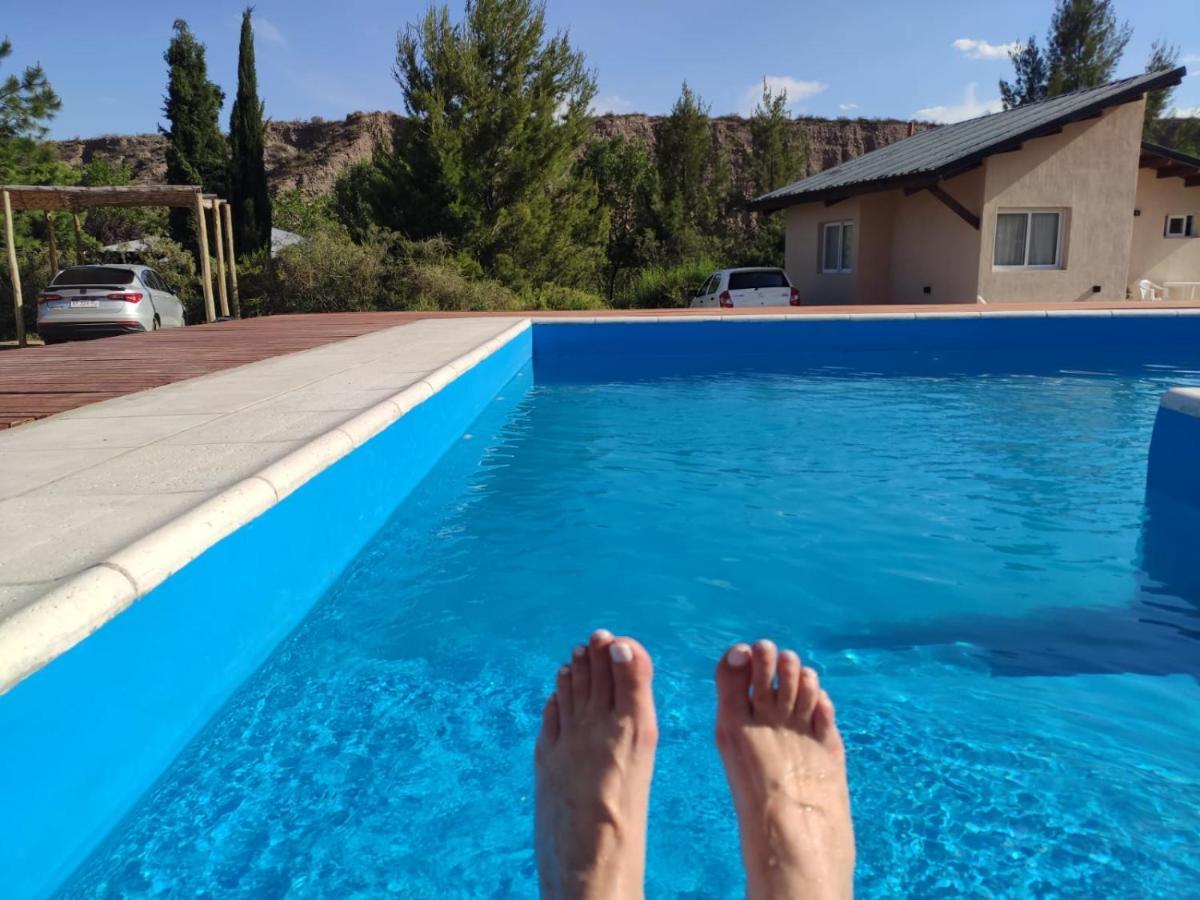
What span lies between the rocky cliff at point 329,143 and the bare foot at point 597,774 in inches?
1417

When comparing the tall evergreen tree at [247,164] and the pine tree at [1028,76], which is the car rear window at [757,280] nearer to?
the tall evergreen tree at [247,164]

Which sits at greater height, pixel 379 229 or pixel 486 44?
pixel 486 44

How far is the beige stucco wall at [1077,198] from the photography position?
13.7 meters

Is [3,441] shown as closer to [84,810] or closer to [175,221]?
[84,810]

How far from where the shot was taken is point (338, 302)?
14.8 metres

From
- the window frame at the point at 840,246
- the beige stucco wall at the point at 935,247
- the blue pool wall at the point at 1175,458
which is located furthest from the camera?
the window frame at the point at 840,246

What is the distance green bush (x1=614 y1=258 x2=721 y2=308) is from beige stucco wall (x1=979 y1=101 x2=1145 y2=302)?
6.30 metres

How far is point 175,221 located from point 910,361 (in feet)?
61.7

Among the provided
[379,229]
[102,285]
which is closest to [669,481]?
[102,285]

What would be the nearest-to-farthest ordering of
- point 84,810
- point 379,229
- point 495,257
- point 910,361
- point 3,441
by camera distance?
point 84,810
point 3,441
point 910,361
point 379,229
point 495,257

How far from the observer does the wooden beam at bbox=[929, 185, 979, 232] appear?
13.6m

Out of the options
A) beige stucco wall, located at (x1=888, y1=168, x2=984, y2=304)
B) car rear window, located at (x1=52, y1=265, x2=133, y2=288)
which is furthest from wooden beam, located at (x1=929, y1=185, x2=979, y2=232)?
car rear window, located at (x1=52, y1=265, x2=133, y2=288)

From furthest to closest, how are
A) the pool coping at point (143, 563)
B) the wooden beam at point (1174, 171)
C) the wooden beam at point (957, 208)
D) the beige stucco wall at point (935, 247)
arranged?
the wooden beam at point (1174, 171), the beige stucco wall at point (935, 247), the wooden beam at point (957, 208), the pool coping at point (143, 563)

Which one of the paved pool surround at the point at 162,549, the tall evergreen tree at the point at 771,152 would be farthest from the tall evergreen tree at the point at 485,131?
the paved pool surround at the point at 162,549
